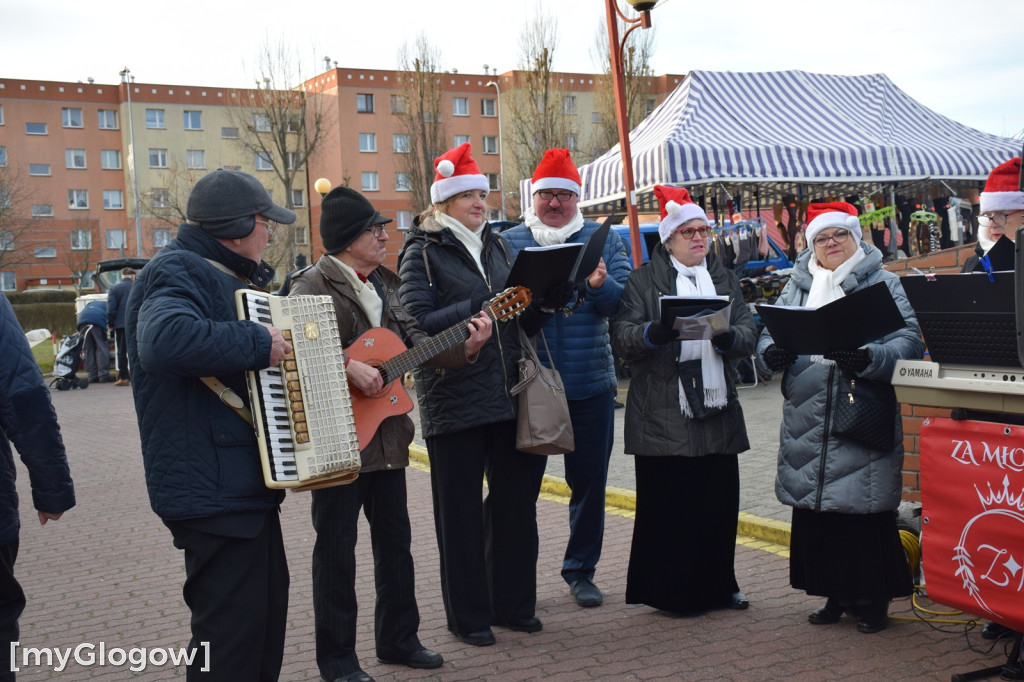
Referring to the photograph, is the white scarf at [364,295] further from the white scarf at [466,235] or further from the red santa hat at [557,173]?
the red santa hat at [557,173]

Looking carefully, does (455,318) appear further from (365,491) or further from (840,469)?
(840,469)

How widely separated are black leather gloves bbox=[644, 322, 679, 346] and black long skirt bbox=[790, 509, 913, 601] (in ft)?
3.66

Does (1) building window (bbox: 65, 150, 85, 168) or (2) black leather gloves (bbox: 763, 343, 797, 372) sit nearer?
(2) black leather gloves (bbox: 763, 343, 797, 372)

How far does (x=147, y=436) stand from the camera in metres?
3.37

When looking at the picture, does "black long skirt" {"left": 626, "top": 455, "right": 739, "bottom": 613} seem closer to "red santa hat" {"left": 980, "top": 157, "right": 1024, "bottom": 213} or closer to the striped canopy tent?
"red santa hat" {"left": 980, "top": 157, "right": 1024, "bottom": 213}

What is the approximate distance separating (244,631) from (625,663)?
188cm

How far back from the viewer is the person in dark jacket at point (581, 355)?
17.6 feet

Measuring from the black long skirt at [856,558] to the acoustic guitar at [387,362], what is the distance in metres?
2.03

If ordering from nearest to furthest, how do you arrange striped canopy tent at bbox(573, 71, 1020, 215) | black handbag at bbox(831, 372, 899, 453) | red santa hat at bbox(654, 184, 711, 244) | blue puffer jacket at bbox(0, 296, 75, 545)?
blue puffer jacket at bbox(0, 296, 75, 545), black handbag at bbox(831, 372, 899, 453), red santa hat at bbox(654, 184, 711, 244), striped canopy tent at bbox(573, 71, 1020, 215)

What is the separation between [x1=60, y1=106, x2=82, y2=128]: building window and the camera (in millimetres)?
56344

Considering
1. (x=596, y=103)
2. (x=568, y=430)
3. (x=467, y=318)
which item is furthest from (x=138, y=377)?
(x=596, y=103)

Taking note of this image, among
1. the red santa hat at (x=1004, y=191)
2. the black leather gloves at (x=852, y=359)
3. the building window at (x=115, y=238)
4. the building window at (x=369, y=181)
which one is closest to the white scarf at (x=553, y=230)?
the black leather gloves at (x=852, y=359)

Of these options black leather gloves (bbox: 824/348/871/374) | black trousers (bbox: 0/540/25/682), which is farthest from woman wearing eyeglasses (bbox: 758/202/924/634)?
black trousers (bbox: 0/540/25/682)

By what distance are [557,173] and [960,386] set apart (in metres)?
2.39
